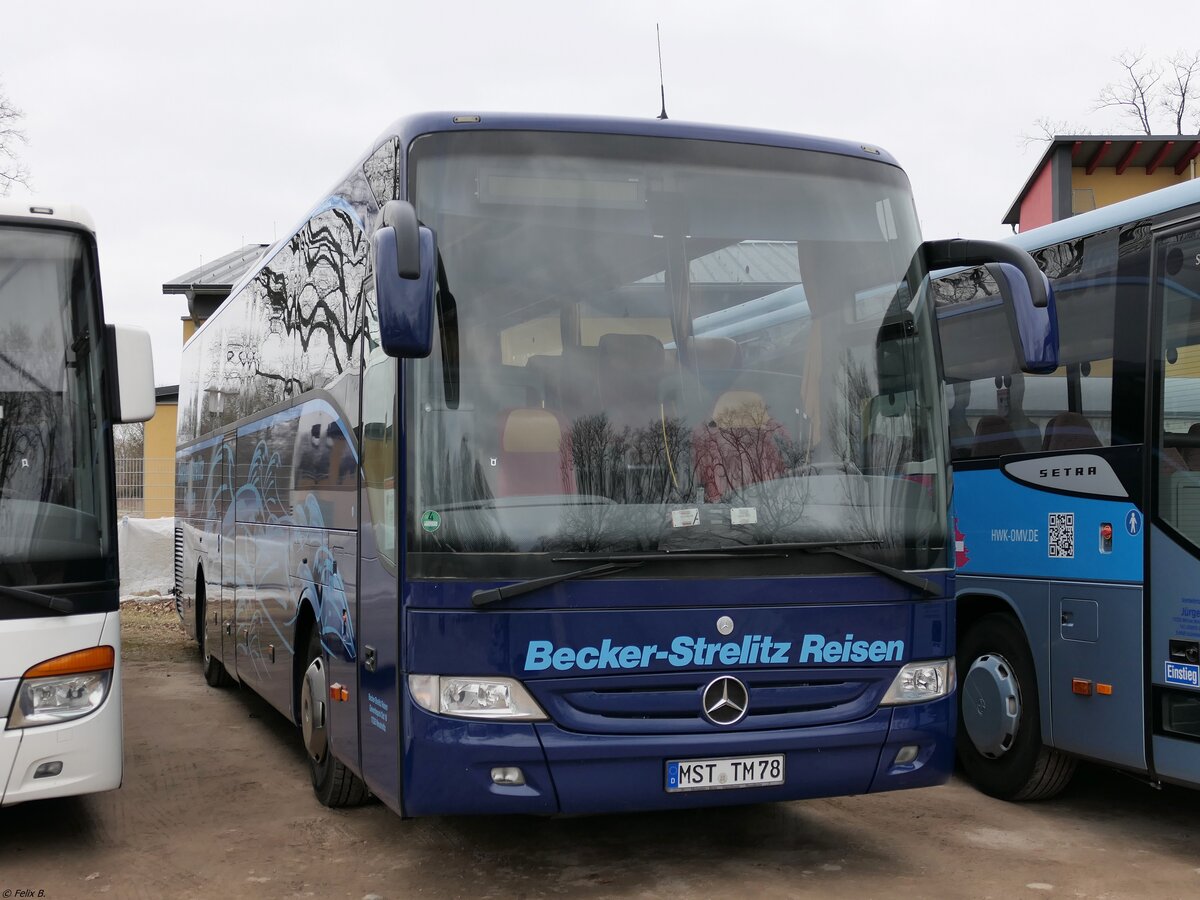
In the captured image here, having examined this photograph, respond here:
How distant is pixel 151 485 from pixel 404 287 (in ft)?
55.7

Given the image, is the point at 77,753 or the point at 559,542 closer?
the point at 559,542

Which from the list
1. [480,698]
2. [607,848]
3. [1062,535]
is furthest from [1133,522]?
[480,698]

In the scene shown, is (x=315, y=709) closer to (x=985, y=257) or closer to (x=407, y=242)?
(x=407, y=242)

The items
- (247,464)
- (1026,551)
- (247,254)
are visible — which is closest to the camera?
(1026,551)

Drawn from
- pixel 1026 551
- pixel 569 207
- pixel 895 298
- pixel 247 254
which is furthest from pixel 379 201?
pixel 247 254

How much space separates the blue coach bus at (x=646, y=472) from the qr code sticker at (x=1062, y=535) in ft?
5.03

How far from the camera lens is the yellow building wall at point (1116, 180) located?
24938 mm

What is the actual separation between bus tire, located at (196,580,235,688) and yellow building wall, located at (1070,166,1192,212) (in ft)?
61.7

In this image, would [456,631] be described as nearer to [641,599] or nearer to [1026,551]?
[641,599]

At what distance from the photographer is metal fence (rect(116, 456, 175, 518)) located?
19.7m

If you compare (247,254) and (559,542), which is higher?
(247,254)

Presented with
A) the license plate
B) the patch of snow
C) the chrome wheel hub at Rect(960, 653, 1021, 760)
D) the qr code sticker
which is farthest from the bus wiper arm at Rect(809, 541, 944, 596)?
the patch of snow

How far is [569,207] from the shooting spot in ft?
18.2

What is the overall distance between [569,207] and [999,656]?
12.7ft
